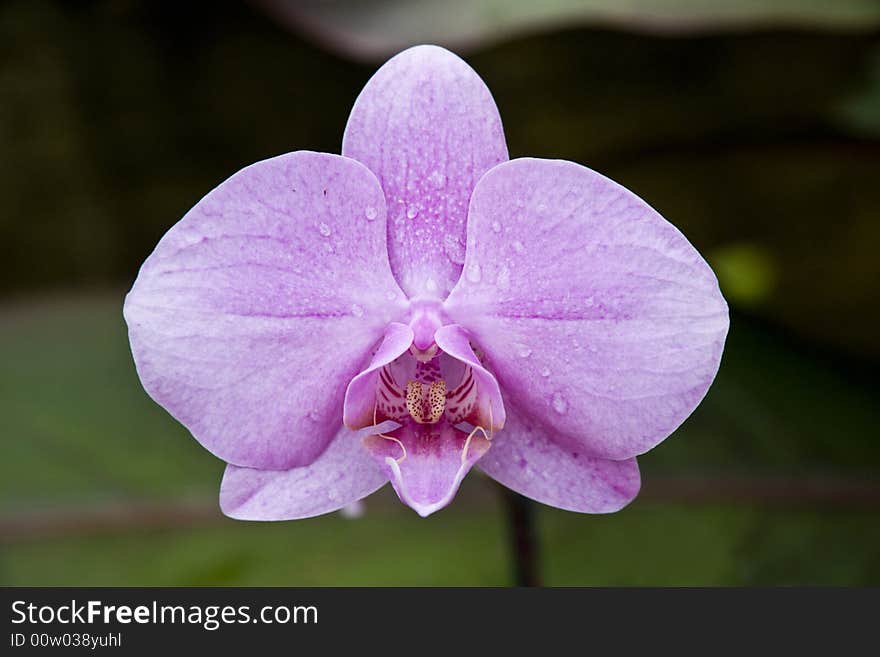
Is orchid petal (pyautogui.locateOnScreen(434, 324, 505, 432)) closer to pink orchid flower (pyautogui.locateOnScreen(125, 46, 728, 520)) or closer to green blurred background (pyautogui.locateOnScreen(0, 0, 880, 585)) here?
pink orchid flower (pyautogui.locateOnScreen(125, 46, 728, 520))

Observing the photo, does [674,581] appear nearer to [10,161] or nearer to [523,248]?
[523,248]

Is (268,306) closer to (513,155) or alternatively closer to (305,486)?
(305,486)

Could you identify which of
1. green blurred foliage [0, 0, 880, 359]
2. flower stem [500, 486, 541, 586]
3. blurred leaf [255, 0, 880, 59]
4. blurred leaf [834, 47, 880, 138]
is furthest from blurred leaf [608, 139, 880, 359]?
flower stem [500, 486, 541, 586]

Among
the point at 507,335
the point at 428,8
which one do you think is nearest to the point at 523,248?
the point at 507,335

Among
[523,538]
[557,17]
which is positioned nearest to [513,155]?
[557,17]

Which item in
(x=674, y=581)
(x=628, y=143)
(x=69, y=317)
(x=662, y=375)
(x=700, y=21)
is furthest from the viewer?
(x=69, y=317)

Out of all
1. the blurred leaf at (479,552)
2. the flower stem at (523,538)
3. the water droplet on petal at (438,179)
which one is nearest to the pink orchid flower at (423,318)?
the water droplet on petal at (438,179)
